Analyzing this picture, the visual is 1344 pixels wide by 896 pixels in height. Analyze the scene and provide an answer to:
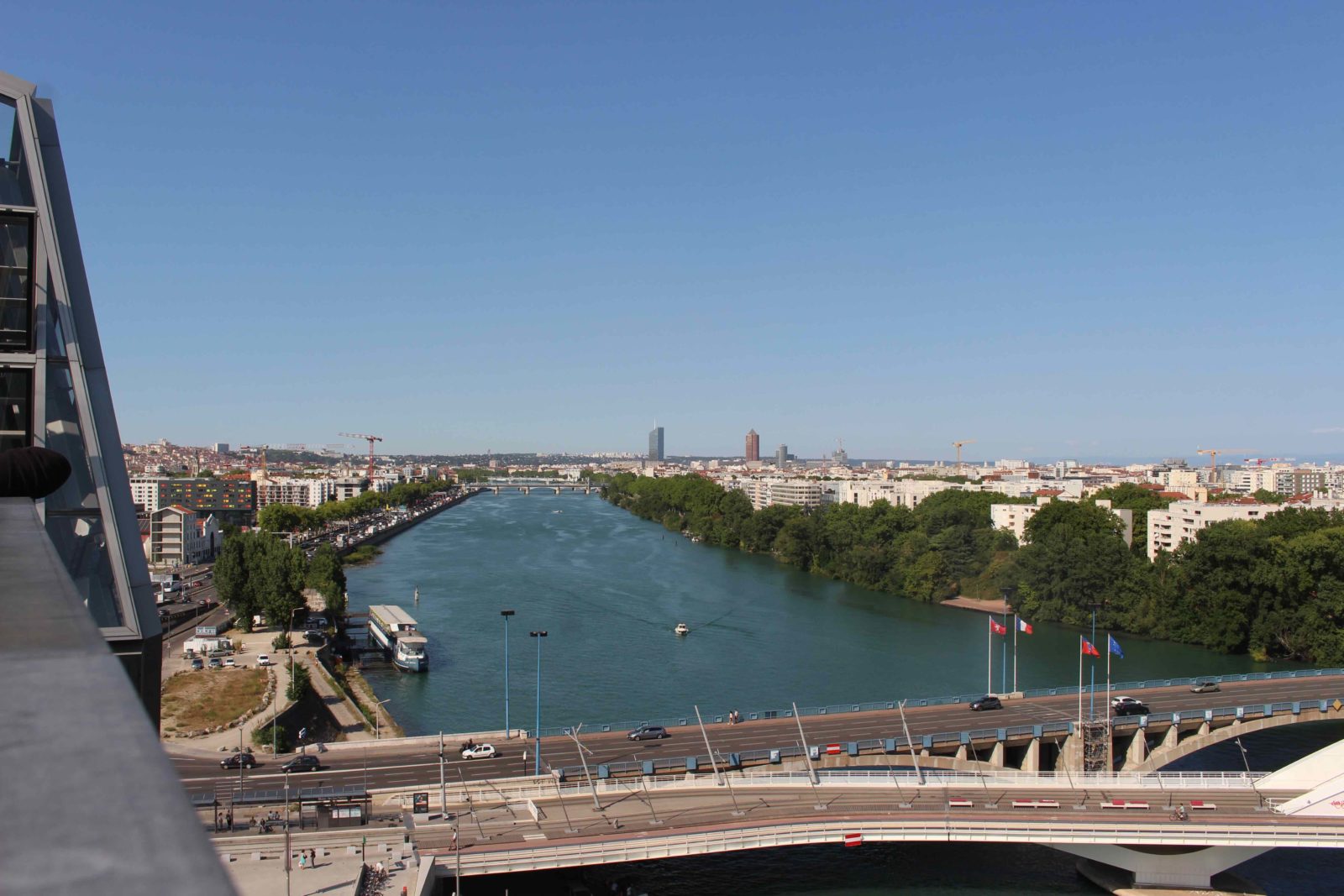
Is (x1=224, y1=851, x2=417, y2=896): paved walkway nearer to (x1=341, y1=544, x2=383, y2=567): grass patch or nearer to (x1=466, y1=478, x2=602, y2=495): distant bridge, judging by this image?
(x1=341, y1=544, x2=383, y2=567): grass patch

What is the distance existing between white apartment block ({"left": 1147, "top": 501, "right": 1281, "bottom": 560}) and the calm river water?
7461 mm

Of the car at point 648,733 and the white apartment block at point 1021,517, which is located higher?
the white apartment block at point 1021,517

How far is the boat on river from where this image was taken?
15.5m

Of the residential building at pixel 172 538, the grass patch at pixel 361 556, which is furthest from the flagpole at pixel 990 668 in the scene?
the residential building at pixel 172 538

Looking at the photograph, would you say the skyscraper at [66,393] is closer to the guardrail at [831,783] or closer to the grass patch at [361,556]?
the guardrail at [831,783]

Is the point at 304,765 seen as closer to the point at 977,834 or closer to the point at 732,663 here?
the point at 977,834

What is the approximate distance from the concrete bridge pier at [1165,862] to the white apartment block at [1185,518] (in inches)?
675

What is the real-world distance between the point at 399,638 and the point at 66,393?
14243mm

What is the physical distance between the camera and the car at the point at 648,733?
35.6 feet

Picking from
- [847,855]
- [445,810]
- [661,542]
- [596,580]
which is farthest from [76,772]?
[661,542]

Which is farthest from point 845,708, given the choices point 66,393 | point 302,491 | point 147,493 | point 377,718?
point 302,491

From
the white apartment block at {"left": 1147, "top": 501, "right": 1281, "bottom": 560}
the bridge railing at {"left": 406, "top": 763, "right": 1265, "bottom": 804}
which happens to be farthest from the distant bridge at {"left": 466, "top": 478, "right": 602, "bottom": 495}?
the bridge railing at {"left": 406, "top": 763, "right": 1265, "bottom": 804}

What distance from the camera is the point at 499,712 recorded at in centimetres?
1302

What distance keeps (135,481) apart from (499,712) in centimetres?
3073
